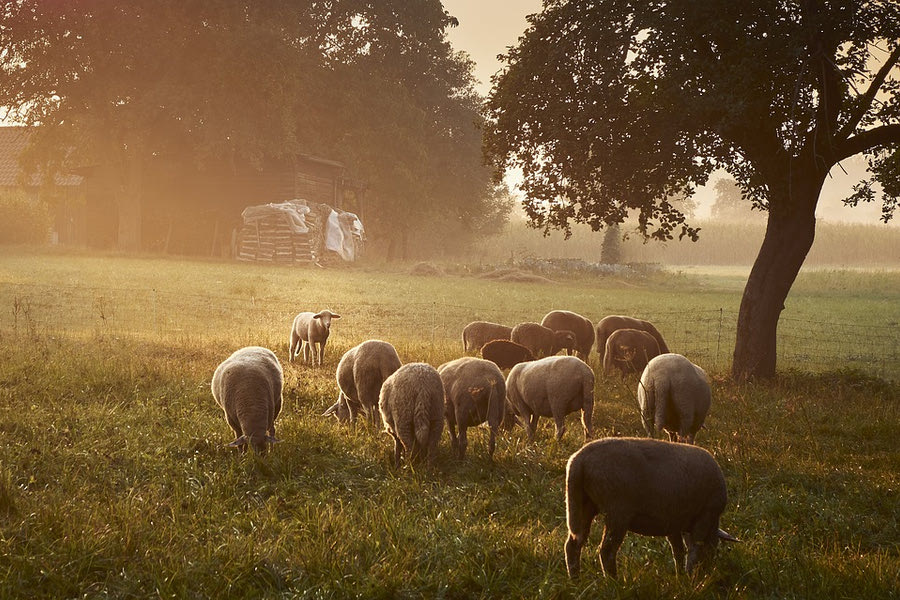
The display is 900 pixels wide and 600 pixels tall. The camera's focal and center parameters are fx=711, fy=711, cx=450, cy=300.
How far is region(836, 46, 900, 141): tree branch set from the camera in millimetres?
12188

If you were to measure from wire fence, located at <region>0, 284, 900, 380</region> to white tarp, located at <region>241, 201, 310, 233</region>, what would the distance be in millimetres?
16569

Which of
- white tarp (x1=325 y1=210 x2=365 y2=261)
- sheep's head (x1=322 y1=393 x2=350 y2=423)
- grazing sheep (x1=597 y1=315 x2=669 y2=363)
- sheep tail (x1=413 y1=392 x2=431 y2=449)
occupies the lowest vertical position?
sheep's head (x1=322 y1=393 x2=350 y2=423)

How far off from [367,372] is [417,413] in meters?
1.75

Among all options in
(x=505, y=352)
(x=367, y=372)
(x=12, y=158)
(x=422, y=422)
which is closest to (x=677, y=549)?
(x=422, y=422)

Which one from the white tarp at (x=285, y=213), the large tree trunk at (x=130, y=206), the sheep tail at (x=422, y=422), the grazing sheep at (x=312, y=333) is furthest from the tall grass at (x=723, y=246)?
the sheep tail at (x=422, y=422)

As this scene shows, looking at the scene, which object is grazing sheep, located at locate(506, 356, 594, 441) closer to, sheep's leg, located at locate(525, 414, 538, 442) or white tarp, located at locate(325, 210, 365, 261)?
sheep's leg, located at locate(525, 414, 538, 442)

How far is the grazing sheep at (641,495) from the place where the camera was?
425 centimetres

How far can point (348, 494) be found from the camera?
243 inches

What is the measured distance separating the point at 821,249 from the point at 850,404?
72178 mm

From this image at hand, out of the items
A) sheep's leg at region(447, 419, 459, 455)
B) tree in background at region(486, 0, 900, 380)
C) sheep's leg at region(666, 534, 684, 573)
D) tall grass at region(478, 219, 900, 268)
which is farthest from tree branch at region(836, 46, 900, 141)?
tall grass at region(478, 219, 900, 268)

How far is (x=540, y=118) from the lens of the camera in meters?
13.2

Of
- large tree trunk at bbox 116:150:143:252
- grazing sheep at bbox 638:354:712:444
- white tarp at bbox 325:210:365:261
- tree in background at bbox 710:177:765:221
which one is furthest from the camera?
tree in background at bbox 710:177:765:221

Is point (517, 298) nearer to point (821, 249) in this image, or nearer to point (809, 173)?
point (809, 173)

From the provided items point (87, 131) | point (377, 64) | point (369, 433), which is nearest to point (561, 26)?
point (369, 433)
